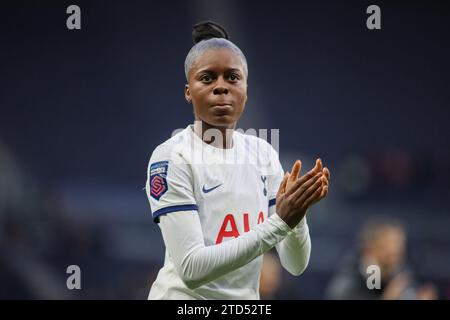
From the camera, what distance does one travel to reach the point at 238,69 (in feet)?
11.1

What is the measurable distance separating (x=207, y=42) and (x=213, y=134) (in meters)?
0.42

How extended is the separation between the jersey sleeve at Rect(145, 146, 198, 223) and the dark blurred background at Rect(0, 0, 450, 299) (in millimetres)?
5057

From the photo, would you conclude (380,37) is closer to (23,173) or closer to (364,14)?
(364,14)

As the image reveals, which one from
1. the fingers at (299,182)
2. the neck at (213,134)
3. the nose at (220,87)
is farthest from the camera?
the neck at (213,134)

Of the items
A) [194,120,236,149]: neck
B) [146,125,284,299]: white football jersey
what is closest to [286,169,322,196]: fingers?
[146,125,284,299]: white football jersey

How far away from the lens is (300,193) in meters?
3.05

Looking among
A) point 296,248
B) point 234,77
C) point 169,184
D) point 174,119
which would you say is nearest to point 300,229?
point 296,248

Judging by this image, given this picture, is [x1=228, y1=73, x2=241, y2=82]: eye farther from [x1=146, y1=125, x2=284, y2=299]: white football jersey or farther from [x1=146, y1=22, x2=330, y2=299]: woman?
[x1=146, y1=125, x2=284, y2=299]: white football jersey

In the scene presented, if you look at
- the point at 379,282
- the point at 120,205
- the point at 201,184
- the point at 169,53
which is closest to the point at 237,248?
the point at 201,184

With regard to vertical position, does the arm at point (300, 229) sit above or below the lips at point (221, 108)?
below

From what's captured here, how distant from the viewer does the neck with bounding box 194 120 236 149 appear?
135 inches

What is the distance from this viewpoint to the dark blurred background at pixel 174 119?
337 inches

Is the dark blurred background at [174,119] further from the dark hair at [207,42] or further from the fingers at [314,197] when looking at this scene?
the fingers at [314,197]

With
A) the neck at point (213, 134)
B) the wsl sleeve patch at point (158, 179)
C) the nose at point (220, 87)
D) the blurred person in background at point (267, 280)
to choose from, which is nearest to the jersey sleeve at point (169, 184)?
the wsl sleeve patch at point (158, 179)
